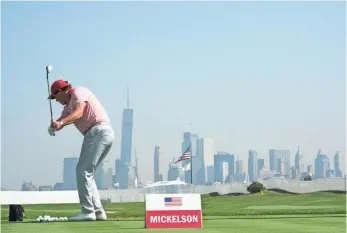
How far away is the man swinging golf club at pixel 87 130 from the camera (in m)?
9.80

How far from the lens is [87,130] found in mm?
9906

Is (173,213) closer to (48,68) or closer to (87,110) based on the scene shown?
(87,110)

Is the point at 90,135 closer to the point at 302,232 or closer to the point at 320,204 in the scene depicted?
the point at 302,232

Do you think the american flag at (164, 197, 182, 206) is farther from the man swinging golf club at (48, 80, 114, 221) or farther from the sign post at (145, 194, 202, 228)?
the man swinging golf club at (48, 80, 114, 221)

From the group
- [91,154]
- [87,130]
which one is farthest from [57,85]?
[91,154]

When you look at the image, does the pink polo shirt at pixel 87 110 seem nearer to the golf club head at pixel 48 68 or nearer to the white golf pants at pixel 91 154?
the white golf pants at pixel 91 154

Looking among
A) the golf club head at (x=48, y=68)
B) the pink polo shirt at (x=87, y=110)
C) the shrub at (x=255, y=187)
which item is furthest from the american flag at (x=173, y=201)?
the shrub at (x=255, y=187)

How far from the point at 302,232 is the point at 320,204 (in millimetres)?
26510

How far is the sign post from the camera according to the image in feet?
38.1

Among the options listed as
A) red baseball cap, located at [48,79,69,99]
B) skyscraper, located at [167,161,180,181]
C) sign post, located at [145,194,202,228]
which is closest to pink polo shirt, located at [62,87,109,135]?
red baseball cap, located at [48,79,69,99]

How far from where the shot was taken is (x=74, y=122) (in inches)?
384

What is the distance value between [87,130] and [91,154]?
0.30m

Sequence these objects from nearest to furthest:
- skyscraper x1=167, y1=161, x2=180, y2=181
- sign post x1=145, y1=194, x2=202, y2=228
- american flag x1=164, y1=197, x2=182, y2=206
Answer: sign post x1=145, y1=194, x2=202, y2=228 < american flag x1=164, y1=197, x2=182, y2=206 < skyscraper x1=167, y1=161, x2=180, y2=181

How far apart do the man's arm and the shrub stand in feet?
122
